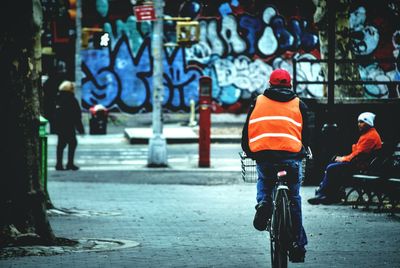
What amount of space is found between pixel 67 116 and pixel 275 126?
41.5 ft

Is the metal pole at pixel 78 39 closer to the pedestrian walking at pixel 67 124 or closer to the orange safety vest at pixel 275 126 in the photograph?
the pedestrian walking at pixel 67 124

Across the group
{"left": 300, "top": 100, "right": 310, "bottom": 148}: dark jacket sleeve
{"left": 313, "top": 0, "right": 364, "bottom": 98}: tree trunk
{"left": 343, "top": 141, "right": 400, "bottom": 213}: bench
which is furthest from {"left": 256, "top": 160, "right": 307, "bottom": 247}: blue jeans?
{"left": 313, "top": 0, "right": 364, "bottom": 98}: tree trunk

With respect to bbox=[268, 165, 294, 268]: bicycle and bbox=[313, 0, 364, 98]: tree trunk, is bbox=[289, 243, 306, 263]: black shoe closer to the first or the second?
bbox=[268, 165, 294, 268]: bicycle

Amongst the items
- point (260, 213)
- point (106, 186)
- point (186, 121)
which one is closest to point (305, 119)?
point (260, 213)

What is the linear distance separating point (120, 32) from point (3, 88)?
1048 inches

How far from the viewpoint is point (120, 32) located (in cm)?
3638

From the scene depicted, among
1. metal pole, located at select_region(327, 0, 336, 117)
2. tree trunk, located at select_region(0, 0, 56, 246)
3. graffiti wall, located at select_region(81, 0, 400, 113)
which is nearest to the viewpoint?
tree trunk, located at select_region(0, 0, 56, 246)

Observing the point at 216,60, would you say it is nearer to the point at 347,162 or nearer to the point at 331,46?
the point at 331,46

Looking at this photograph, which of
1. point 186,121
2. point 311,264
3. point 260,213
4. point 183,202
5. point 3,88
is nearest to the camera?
point 260,213

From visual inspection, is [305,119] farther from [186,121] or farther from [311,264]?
[186,121]

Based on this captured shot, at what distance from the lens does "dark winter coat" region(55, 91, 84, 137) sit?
67.4 feet

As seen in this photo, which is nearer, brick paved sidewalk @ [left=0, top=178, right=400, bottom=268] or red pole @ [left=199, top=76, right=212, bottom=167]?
brick paved sidewalk @ [left=0, top=178, right=400, bottom=268]

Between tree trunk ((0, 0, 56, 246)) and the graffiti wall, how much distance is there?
85.4ft

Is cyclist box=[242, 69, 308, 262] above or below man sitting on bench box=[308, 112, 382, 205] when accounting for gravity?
above
